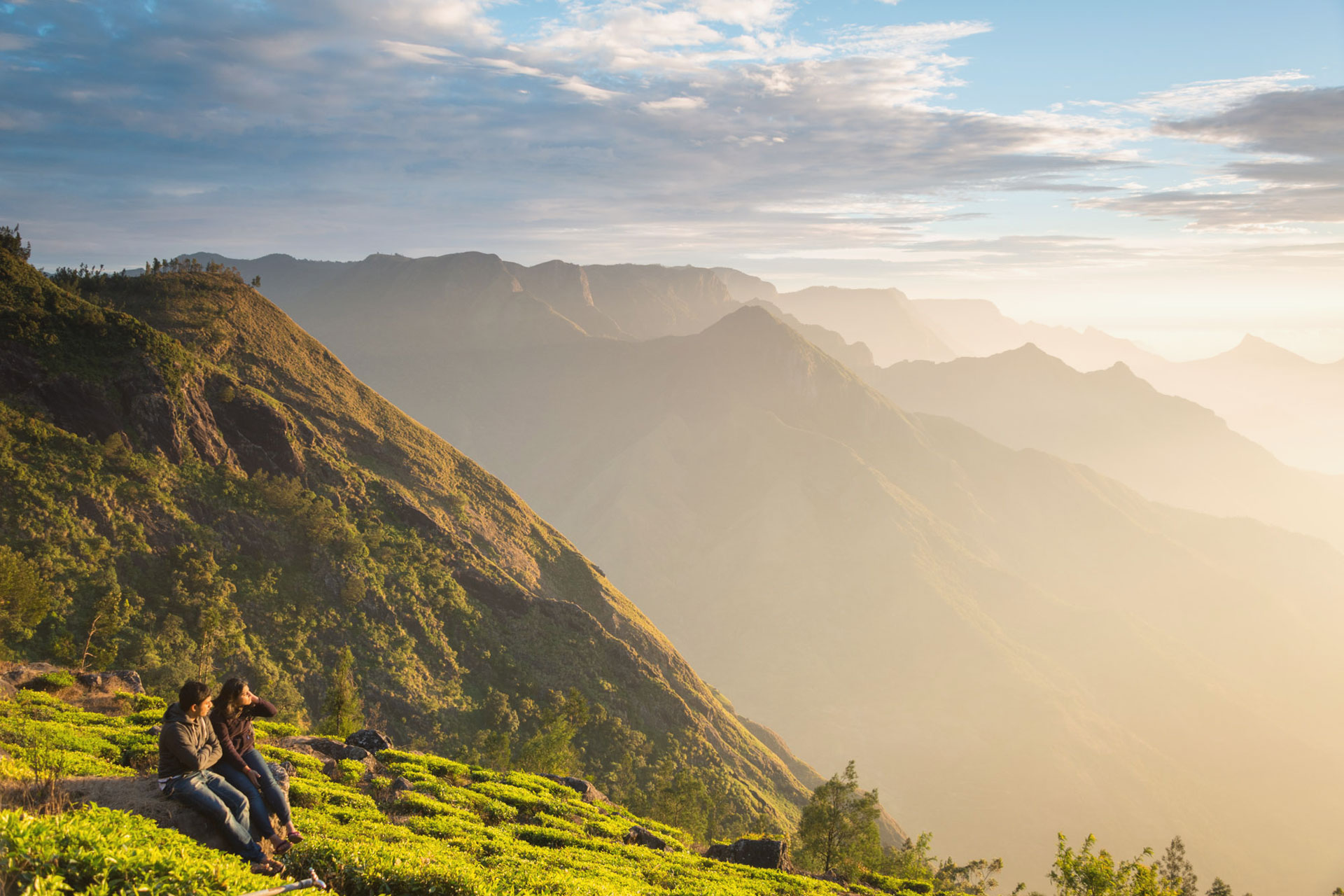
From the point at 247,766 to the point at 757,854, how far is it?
29.9 metres

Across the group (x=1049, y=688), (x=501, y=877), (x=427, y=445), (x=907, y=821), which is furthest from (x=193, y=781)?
(x=1049, y=688)

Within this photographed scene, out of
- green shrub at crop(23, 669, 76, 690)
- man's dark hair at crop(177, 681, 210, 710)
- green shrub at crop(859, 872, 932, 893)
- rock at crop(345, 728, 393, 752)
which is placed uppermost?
man's dark hair at crop(177, 681, 210, 710)

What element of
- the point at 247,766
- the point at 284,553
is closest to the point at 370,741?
the point at 247,766

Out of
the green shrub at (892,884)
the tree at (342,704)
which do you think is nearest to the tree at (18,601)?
the tree at (342,704)

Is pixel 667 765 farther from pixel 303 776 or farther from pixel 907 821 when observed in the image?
pixel 907 821

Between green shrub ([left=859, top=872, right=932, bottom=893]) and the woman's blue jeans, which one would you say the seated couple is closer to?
the woman's blue jeans

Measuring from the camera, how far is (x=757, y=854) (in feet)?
117

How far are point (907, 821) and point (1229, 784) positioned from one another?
96301mm

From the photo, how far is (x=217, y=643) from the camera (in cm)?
6088

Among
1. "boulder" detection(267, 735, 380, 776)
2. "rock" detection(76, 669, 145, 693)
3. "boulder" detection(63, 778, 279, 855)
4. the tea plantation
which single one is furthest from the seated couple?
"rock" detection(76, 669, 145, 693)

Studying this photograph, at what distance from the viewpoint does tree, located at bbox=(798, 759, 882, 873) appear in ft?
194

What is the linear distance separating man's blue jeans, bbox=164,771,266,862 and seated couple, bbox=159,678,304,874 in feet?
0.05

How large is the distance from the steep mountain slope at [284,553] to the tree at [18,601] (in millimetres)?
556

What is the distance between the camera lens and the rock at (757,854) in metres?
35.4
